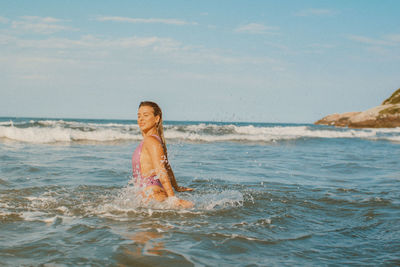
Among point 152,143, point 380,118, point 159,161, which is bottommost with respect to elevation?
point 159,161

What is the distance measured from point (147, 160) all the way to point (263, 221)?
169 cm

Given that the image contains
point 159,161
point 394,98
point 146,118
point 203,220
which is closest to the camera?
point 203,220

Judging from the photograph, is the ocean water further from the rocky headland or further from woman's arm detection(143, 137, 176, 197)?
the rocky headland

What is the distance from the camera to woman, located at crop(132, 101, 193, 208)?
4938mm

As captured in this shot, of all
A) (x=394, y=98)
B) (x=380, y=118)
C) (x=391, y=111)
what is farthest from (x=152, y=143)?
(x=394, y=98)

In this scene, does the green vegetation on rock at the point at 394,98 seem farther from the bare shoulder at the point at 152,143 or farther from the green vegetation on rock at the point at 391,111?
the bare shoulder at the point at 152,143

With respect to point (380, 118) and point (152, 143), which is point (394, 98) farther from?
point (152, 143)

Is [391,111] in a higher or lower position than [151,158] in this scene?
higher

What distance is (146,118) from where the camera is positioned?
16.6 feet

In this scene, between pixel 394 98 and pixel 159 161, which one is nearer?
pixel 159 161

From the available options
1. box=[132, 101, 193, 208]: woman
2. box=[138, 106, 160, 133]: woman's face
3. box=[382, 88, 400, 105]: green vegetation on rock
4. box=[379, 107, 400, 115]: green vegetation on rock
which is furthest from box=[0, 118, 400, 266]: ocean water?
box=[382, 88, 400, 105]: green vegetation on rock

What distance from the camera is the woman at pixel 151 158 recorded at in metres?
4.94

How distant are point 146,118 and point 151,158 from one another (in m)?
0.54

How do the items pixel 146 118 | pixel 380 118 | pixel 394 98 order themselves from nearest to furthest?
pixel 146 118 → pixel 380 118 → pixel 394 98
